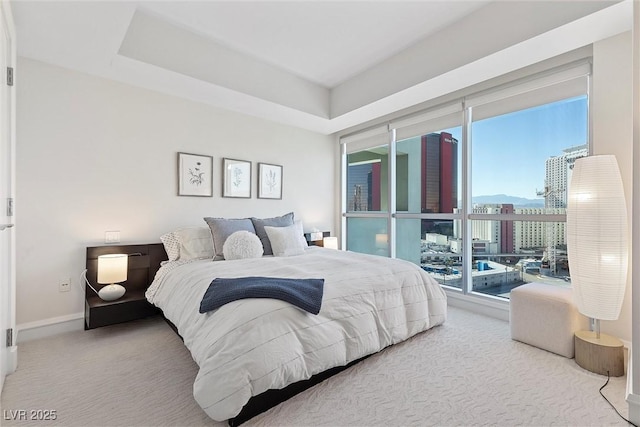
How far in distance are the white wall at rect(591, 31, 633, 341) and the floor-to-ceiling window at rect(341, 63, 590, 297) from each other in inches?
8.7

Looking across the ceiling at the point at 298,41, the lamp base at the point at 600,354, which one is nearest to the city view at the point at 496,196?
the ceiling at the point at 298,41

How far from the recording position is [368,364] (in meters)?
2.16

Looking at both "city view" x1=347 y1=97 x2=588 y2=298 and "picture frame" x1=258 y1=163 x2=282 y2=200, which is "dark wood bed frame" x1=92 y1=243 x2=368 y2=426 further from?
"city view" x1=347 y1=97 x2=588 y2=298

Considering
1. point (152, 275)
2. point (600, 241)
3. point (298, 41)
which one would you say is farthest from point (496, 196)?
point (152, 275)

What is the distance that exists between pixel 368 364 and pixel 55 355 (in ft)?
7.92

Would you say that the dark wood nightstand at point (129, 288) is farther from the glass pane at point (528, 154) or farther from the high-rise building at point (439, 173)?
the glass pane at point (528, 154)

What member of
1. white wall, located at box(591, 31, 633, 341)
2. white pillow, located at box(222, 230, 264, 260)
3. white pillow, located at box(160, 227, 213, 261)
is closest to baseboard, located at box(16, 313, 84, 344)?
white pillow, located at box(160, 227, 213, 261)

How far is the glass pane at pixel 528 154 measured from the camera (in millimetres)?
2824

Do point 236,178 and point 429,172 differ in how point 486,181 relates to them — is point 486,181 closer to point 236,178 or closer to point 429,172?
point 429,172

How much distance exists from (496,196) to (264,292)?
2.88 m

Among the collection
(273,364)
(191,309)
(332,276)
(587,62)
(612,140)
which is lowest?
(273,364)

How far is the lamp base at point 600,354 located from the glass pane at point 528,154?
1257 millimetres

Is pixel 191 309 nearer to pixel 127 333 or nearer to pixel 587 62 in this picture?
pixel 127 333

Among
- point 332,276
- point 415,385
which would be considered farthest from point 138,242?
point 415,385
